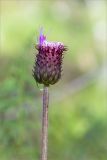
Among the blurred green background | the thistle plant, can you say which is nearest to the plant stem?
the thistle plant

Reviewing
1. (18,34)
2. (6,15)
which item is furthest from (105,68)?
(6,15)

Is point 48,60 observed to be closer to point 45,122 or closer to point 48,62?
point 48,62

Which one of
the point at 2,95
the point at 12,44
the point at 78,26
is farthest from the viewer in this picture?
the point at 78,26

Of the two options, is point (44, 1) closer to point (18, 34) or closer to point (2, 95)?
point (18, 34)

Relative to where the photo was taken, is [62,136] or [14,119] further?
[62,136]

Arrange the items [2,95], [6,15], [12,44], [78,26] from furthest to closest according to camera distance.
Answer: [78,26] < [6,15] < [12,44] < [2,95]

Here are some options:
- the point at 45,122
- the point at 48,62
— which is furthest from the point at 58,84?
the point at 45,122

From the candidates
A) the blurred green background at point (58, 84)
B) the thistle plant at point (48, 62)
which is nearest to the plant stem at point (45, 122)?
the thistle plant at point (48, 62)
